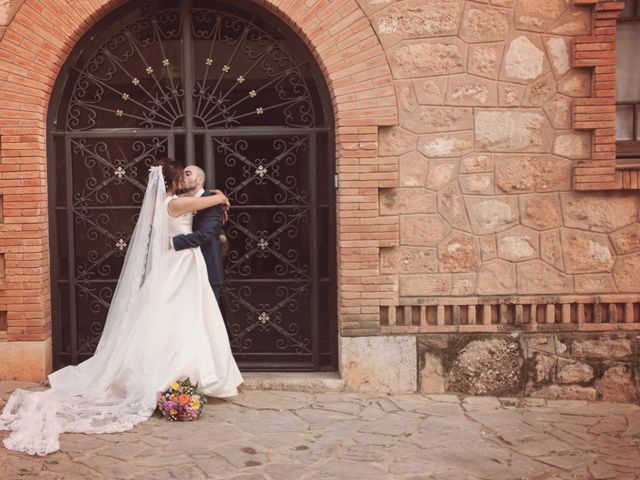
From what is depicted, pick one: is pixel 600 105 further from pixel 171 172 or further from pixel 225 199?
pixel 171 172

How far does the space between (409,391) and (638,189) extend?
2562 mm

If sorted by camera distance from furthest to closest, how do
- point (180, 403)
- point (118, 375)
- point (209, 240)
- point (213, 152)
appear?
point (213, 152), point (209, 240), point (118, 375), point (180, 403)

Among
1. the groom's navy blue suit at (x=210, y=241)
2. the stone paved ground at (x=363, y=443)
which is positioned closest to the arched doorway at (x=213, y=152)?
the groom's navy blue suit at (x=210, y=241)

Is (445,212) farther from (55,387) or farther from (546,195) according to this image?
(55,387)

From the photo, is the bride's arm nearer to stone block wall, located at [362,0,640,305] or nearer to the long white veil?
the long white veil

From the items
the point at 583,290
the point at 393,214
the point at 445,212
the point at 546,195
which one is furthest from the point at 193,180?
the point at 583,290

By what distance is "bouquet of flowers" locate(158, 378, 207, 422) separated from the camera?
6.01m

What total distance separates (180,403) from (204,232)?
4.62 ft

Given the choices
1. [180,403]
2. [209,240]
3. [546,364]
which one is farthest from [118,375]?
[546,364]

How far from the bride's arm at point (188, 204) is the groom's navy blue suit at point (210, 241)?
0.41 ft

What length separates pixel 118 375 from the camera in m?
6.35

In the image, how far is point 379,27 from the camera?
6.65 m

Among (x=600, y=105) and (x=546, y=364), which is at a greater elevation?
(x=600, y=105)

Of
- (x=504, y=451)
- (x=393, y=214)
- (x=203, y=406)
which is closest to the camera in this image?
(x=504, y=451)
